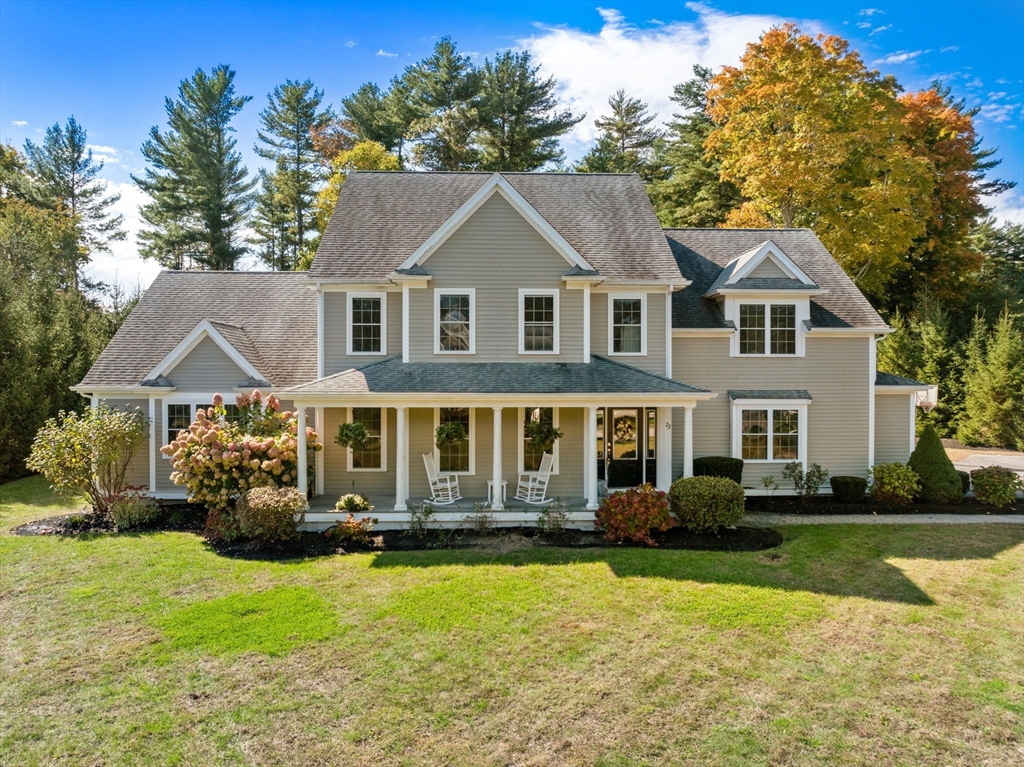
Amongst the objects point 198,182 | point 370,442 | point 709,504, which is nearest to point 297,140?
point 198,182

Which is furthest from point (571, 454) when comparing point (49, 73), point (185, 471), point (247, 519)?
point (49, 73)

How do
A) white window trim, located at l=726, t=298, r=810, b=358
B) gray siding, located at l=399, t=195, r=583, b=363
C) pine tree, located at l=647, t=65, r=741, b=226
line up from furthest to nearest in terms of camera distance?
pine tree, located at l=647, t=65, r=741, b=226, white window trim, located at l=726, t=298, r=810, b=358, gray siding, located at l=399, t=195, r=583, b=363

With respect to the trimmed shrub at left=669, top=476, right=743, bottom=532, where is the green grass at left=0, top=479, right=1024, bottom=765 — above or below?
below

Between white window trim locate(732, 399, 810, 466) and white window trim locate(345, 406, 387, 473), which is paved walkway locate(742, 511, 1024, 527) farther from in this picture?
white window trim locate(345, 406, 387, 473)

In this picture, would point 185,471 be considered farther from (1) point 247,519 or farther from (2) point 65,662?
(2) point 65,662

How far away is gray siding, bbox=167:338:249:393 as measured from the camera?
14328mm

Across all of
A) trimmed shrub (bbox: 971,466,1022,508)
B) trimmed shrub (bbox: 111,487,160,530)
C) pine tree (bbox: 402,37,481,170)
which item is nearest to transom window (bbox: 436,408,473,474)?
trimmed shrub (bbox: 111,487,160,530)

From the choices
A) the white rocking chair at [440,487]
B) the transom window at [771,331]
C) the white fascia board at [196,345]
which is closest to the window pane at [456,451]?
the white rocking chair at [440,487]

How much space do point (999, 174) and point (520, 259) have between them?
3768cm

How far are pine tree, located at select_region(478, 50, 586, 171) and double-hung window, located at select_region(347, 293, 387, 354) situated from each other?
65.6 feet

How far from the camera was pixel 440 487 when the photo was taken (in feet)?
42.6

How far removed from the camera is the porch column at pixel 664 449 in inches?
536

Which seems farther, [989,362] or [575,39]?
[989,362]

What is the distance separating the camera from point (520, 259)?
44.4ft
